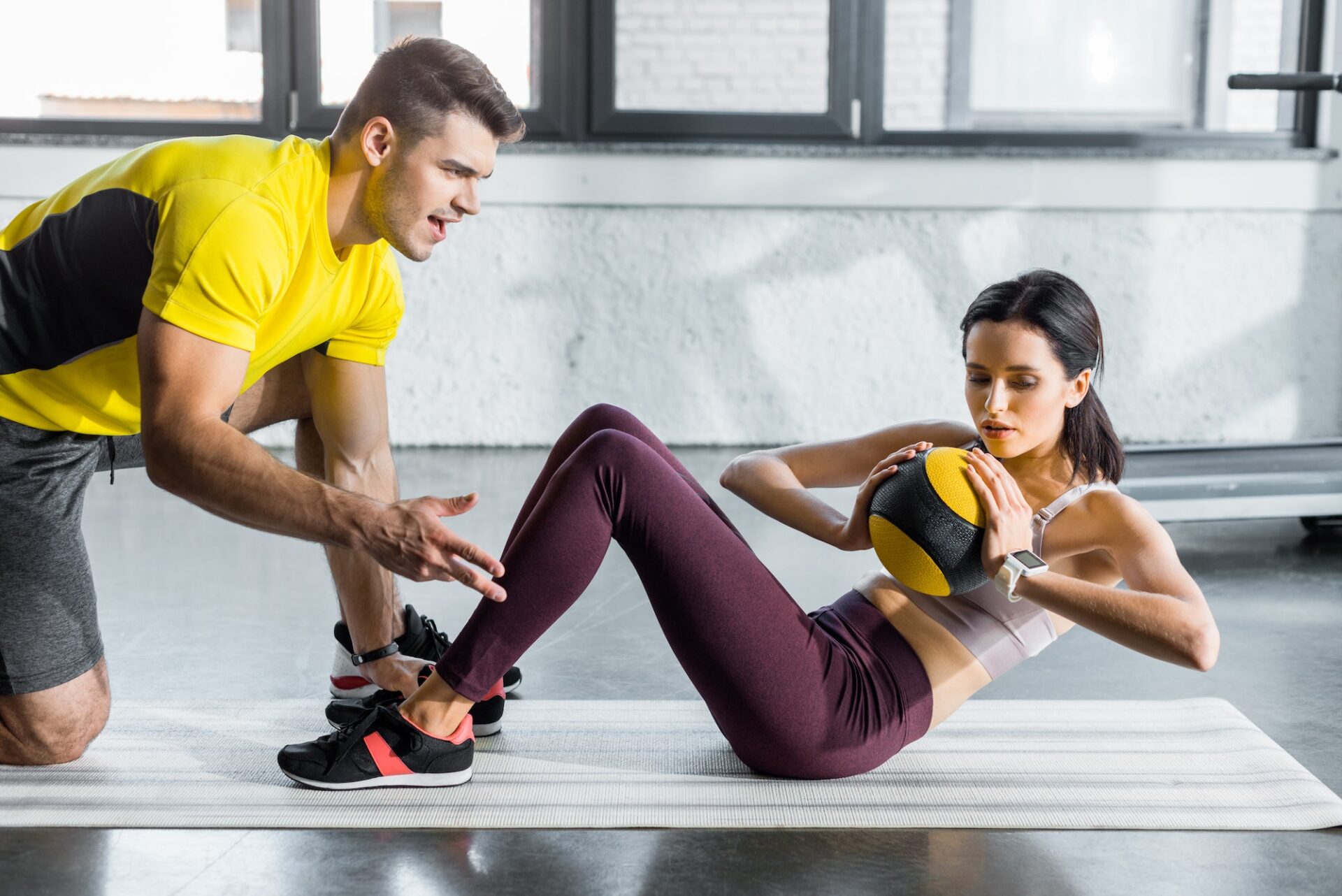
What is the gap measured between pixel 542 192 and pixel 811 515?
324 centimetres

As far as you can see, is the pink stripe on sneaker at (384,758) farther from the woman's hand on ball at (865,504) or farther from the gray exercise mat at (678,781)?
the woman's hand on ball at (865,504)

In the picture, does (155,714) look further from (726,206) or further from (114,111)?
(114,111)

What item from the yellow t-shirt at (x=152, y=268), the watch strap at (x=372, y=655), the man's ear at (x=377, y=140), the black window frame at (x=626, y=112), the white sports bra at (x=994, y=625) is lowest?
the watch strap at (x=372, y=655)

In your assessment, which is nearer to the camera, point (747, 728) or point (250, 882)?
point (250, 882)

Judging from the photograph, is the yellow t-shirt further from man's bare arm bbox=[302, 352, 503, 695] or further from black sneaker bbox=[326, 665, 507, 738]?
black sneaker bbox=[326, 665, 507, 738]

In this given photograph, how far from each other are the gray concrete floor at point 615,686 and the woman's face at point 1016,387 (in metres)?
0.51

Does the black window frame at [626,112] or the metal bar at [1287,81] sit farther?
the black window frame at [626,112]

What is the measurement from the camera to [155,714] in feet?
6.65

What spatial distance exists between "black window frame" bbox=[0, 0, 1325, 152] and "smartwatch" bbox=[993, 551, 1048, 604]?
3546 mm

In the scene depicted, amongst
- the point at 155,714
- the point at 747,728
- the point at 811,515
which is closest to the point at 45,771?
the point at 155,714

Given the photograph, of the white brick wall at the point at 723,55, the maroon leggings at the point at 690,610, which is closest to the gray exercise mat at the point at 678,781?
the maroon leggings at the point at 690,610

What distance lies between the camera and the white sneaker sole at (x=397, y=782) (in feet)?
5.56

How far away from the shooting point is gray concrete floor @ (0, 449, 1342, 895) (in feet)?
4.79

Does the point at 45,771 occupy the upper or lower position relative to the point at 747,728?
lower
